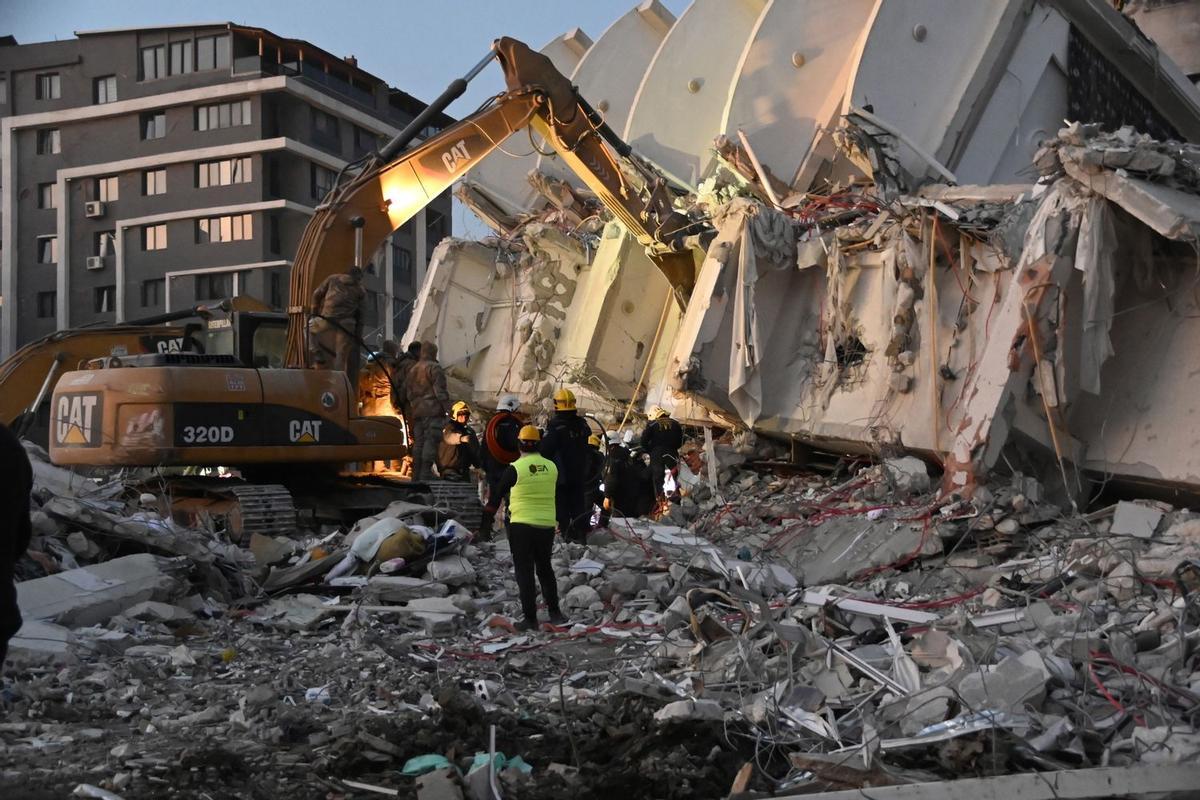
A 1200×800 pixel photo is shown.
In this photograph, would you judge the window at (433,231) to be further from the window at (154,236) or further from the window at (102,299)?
the window at (102,299)

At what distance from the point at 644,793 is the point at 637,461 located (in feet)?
32.3

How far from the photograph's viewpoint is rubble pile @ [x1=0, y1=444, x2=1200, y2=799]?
4730mm

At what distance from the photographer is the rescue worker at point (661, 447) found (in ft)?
45.7

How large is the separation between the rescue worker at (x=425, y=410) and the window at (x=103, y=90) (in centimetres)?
3452

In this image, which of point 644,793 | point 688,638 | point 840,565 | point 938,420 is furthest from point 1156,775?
point 938,420

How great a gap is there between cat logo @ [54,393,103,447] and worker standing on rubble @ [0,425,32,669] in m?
6.91

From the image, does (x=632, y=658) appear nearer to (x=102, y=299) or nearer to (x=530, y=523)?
(x=530, y=523)

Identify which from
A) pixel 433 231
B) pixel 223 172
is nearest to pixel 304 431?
pixel 223 172

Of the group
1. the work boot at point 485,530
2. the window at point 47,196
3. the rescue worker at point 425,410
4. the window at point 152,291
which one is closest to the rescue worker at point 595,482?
the work boot at point 485,530

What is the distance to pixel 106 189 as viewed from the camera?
4319 cm

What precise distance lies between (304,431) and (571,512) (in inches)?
93.4

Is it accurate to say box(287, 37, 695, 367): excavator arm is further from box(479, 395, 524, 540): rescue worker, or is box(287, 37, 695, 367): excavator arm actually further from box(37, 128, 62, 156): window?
box(37, 128, 62, 156): window

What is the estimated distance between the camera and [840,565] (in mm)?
9281

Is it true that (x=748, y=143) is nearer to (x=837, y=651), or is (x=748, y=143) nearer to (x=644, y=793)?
(x=837, y=651)
